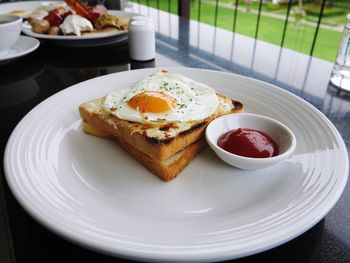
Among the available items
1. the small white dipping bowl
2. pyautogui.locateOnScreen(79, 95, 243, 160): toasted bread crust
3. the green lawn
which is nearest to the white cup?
pyautogui.locateOnScreen(79, 95, 243, 160): toasted bread crust

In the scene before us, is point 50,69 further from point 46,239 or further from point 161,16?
point 161,16

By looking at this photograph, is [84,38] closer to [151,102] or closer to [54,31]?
[54,31]

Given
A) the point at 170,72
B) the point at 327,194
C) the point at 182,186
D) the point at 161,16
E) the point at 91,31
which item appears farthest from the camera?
the point at 161,16

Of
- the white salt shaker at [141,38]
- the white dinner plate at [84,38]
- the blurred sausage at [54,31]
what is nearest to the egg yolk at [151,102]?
the white salt shaker at [141,38]

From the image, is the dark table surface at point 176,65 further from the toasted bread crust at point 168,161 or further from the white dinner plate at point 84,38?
the toasted bread crust at point 168,161

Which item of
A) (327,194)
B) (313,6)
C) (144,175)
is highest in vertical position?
(327,194)

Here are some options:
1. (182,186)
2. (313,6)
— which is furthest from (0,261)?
(313,6)

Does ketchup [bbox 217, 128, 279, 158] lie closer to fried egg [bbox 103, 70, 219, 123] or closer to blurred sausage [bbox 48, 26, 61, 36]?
fried egg [bbox 103, 70, 219, 123]

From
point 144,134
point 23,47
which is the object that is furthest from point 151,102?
point 23,47
